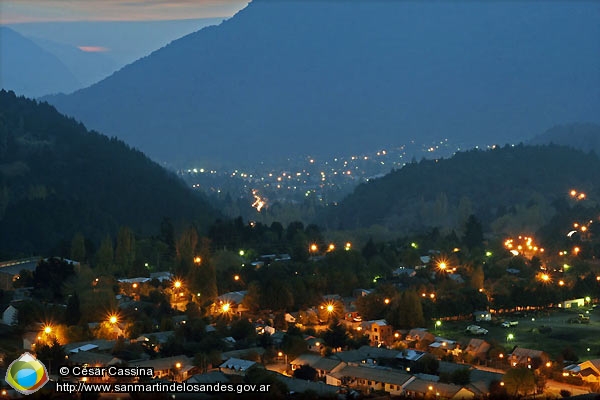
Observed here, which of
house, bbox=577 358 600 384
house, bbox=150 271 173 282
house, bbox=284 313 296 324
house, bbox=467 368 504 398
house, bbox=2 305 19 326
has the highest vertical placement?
house, bbox=150 271 173 282

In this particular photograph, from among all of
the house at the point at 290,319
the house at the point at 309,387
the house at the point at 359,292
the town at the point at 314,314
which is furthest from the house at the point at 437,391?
the house at the point at 359,292

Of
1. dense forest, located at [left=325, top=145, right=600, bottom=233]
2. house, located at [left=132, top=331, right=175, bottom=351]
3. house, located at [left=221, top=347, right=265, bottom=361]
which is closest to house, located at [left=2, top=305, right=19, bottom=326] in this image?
house, located at [left=132, top=331, right=175, bottom=351]

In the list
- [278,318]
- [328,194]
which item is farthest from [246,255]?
[328,194]

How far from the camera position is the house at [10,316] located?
107 feet

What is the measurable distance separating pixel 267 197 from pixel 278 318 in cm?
7258

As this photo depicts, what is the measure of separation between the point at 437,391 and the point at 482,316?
12127 millimetres

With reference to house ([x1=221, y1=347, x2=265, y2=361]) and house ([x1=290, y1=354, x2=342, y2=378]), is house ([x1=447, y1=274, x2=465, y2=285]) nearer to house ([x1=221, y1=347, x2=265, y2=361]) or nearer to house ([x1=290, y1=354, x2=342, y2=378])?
house ([x1=221, y1=347, x2=265, y2=361])

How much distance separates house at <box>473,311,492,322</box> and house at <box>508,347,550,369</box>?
6212 millimetres

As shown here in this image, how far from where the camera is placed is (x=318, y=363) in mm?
27719

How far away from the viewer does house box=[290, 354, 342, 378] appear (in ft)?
88.9

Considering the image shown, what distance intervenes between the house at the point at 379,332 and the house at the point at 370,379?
19.9ft

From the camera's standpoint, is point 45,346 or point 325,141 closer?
point 45,346

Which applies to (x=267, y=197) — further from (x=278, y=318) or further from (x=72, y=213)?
(x=278, y=318)

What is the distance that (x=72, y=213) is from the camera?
59531 millimetres
